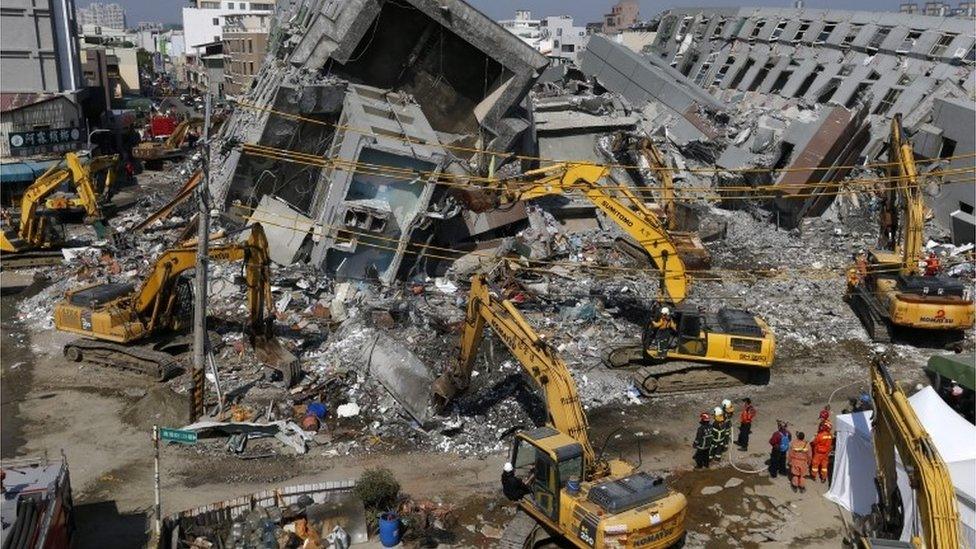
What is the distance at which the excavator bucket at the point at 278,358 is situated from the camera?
15211 millimetres

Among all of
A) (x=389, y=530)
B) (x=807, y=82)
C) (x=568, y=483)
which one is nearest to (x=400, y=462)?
(x=389, y=530)

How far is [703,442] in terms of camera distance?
13102mm

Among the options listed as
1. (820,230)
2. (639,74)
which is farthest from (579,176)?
(639,74)

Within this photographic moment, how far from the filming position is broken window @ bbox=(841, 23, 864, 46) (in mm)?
36438

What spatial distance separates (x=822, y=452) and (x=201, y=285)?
9924 millimetres

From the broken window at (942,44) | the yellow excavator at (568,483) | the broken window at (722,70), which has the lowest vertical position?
the yellow excavator at (568,483)

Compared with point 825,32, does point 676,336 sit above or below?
below

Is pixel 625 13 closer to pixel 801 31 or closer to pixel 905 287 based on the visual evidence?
pixel 801 31

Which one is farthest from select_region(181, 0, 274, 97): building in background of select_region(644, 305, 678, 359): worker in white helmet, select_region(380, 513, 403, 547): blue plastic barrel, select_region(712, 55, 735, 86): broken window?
select_region(380, 513, 403, 547): blue plastic barrel

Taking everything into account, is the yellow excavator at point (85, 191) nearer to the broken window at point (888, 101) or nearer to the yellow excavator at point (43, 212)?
the yellow excavator at point (43, 212)

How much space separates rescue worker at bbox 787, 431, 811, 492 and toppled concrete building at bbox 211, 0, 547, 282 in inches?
403

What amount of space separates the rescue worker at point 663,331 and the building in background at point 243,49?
4711cm

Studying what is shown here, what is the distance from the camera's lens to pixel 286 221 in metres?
21.0

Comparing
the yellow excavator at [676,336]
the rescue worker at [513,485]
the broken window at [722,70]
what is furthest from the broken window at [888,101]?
the rescue worker at [513,485]
